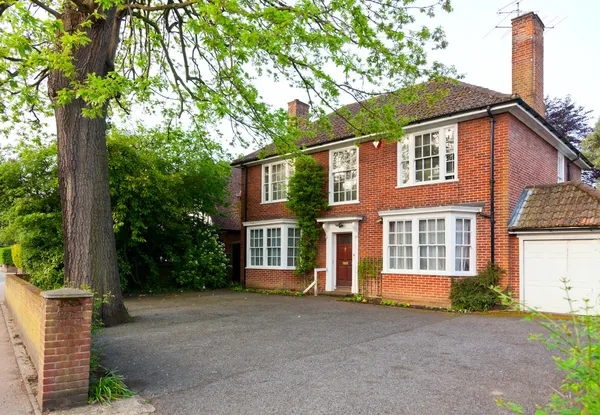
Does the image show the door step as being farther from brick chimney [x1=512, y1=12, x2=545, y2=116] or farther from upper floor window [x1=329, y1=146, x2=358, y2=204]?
brick chimney [x1=512, y1=12, x2=545, y2=116]

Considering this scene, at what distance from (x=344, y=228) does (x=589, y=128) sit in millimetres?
24270

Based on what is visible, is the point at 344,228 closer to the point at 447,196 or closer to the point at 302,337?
the point at 447,196

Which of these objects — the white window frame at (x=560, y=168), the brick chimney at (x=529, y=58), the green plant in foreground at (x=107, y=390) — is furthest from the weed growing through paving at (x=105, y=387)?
the white window frame at (x=560, y=168)

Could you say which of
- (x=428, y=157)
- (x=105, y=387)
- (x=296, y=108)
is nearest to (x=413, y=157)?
(x=428, y=157)

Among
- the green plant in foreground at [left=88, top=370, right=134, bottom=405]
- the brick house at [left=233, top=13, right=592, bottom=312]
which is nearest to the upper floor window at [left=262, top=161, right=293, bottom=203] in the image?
the brick house at [left=233, top=13, right=592, bottom=312]

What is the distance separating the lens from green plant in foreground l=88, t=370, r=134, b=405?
184 inches

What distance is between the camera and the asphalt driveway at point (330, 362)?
15.2 ft

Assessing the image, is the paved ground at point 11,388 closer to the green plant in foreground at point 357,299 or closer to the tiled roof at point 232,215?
the green plant in foreground at point 357,299

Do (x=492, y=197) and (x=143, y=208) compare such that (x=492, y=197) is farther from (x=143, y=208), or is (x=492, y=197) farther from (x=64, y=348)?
(x=143, y=208)

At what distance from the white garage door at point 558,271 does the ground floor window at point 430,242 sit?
4.81 feet

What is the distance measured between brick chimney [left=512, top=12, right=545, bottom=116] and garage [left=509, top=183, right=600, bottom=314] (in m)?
3.36

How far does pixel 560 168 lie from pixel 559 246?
5802mm

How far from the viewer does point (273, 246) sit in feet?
57.5

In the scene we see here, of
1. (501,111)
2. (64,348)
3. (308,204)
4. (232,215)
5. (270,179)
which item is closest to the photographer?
(64,348)
